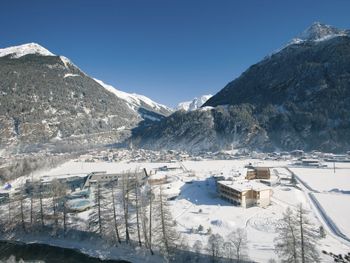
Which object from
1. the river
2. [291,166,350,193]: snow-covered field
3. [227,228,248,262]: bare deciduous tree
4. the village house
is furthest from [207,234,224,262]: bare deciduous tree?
[291,166,350,193]: snow-covered field

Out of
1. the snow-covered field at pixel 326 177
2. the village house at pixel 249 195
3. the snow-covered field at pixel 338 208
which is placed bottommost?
the snow-covered field at pixel 338 208

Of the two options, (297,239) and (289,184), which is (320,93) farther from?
(297,239)

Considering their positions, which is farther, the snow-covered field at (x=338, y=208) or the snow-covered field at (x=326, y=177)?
the snow-covered field at (x=326, y=177)

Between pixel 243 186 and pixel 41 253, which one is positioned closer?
pixel 41 253

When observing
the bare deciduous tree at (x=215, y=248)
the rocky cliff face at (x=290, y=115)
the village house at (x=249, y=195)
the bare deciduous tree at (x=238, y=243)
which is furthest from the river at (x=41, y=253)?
the rocky cliff face at (x=290, y=115)

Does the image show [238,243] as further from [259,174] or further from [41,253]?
[259,174]

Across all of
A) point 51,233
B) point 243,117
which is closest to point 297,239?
point 51,233

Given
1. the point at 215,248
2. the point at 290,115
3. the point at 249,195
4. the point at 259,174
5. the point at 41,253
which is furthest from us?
the point at 290,115

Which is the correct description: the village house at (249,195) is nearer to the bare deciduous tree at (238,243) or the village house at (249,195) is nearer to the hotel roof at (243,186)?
the hotel roof at (243,186)

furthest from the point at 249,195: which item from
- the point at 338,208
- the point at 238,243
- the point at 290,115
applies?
the point at 290,115
